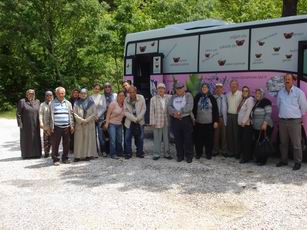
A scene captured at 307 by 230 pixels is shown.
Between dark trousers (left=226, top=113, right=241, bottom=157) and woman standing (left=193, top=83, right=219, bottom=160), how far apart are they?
0.34 metres

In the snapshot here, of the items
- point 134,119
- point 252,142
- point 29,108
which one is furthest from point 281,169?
point 29,108

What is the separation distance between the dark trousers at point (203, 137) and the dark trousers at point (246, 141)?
0.68m

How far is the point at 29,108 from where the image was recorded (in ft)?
33.9

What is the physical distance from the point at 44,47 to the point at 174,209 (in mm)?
20507

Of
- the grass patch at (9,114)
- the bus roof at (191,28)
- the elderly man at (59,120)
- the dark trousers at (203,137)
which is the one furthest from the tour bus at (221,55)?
the grass patch at (9,114)

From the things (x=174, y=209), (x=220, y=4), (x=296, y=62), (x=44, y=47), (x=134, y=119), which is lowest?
(x=174, y=209)

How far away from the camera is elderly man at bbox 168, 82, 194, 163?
9.56 meters

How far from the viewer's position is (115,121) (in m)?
10.1

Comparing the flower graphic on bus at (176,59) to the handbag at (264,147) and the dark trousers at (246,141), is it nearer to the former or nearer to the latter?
the dark trousers at (246,141)

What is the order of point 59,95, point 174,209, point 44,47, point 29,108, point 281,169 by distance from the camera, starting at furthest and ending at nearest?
point 44,47 < point 29,108 < point 59,95 < point 281,169 < point 174,209

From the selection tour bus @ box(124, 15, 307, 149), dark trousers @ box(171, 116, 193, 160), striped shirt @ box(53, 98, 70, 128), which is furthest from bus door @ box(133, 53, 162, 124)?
striped shirt @ box(53, 98, 70, 128)

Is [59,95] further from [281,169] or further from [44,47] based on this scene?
[44,47]

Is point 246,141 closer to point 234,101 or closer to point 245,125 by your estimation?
point 245,125

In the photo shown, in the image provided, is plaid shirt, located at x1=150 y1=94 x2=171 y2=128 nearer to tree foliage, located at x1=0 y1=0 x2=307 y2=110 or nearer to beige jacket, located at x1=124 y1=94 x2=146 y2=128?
beige jacket, located at x1=124 y1=94 x2=146 y2=128
